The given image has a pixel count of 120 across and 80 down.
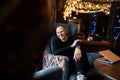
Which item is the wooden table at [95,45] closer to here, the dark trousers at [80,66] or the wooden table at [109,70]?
the dark trousers at [80,66]

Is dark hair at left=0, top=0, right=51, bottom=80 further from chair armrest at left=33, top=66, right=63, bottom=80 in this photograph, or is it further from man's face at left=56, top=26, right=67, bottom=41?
man's face at left=56, top=26, right=67, bottom=41

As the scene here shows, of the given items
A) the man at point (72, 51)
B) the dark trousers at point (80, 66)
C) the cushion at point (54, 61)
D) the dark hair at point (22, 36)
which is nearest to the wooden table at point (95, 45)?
the man at point (72, 51)

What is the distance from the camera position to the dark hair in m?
0.26

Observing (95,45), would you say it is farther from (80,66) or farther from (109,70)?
(109,70)

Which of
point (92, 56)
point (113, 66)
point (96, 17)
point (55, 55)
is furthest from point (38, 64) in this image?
point (96, 17)

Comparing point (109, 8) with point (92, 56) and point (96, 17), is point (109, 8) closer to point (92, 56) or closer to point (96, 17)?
point (96, 17)

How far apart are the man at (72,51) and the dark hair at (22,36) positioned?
7.30 ft

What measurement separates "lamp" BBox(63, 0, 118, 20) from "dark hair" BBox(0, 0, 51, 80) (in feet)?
13.1

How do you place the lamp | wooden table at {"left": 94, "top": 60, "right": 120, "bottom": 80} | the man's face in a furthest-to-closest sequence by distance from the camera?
the lamp, the man's face, wooden table at {"left": 94, "top": 60, "right": 120, "bottom": 80}

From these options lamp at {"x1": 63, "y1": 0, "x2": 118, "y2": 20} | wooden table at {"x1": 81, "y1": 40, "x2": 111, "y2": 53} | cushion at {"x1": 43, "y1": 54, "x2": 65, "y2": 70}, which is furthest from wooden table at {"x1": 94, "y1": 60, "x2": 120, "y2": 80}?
lamp at {"x1": 63, "y1": 0, "x2": 118, "y2": 20}

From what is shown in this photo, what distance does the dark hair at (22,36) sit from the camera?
26cm

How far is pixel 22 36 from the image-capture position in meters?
0.27

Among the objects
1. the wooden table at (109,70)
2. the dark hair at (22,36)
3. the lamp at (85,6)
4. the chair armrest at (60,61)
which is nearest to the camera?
the dark hair at (22,36)

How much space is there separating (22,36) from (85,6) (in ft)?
13.6
